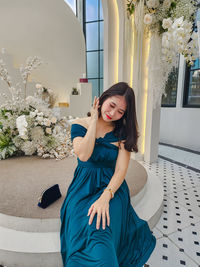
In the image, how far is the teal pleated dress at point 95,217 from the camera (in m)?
1.05

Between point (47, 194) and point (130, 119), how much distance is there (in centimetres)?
102

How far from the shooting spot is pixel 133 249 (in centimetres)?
133

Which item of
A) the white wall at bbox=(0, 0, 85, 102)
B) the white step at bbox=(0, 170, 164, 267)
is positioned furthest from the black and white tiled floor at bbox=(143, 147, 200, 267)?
the white wall at bbox=(0, 0, 85, 102)

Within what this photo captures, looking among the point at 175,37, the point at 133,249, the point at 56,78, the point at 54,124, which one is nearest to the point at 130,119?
the point at 133,249

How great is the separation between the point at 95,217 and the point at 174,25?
1.73 meters

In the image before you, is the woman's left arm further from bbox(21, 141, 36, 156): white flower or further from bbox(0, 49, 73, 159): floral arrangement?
bbox(21, 141, 36, 156): white flower

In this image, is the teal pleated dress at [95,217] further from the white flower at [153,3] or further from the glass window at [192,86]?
the glass window at [192,86]

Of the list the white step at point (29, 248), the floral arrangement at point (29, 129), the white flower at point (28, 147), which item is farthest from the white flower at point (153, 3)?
the white step at point (29, 248)

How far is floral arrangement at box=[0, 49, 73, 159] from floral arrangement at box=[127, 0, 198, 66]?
1721mm

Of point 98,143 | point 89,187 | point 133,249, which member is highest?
point 98,143

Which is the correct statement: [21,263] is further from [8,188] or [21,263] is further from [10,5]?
[10,5]

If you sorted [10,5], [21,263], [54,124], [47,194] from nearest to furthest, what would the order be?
1. [21,263]
2. [47,194]
3. [54,124]
4. [10,5]

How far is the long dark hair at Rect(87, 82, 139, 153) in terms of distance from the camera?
3.98 ft

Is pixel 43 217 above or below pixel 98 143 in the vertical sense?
below
